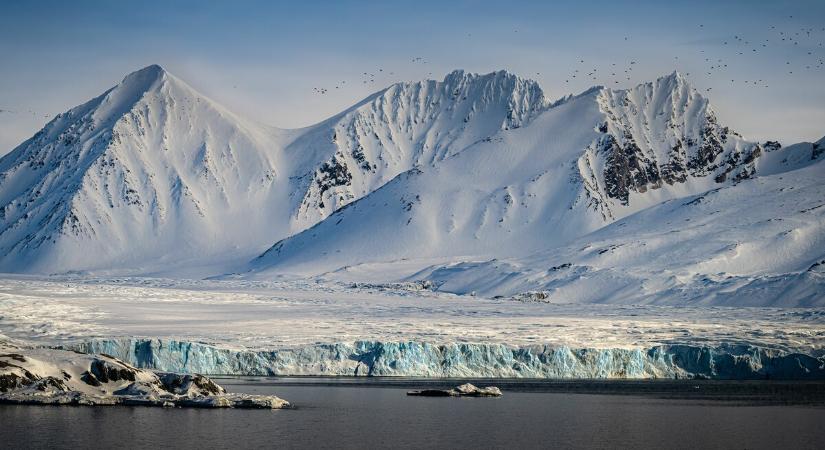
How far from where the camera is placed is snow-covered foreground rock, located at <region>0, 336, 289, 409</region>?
71.4 meters

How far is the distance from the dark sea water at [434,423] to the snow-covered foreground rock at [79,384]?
175cm

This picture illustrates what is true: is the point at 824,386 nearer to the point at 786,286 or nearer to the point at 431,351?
the point at 431,351

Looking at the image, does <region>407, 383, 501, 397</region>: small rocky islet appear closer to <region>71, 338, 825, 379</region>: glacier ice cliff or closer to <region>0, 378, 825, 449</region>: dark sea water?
<region>0, 378, 825, 449</region>: dark sea water

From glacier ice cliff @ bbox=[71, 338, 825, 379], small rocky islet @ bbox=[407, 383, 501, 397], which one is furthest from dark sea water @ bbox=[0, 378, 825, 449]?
glacier ice cliff @ bbox=[71, 338, 825, 379]

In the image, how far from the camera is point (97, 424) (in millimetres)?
63000

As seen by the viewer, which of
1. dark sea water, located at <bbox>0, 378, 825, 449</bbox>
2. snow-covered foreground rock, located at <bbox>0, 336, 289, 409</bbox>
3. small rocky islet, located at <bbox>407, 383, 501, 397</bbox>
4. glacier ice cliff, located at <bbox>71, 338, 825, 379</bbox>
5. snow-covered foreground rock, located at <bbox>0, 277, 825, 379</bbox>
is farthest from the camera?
snow-covered foreground rock, located at <bbox>0, 277, 825, 379</bbox>

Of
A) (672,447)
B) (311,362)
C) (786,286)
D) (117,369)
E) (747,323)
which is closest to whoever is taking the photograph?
(672,447)

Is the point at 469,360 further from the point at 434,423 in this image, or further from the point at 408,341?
the point at 434,423

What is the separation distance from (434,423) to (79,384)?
74.6 ft

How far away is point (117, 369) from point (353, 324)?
59863 millimetres

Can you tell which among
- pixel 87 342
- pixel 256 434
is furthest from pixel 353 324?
pixel 256 434

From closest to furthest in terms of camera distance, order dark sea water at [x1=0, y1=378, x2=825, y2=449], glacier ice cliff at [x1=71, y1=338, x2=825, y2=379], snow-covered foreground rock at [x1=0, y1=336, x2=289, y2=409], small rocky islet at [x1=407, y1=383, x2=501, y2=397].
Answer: dark sea water at [x1=0, y1=378, x2=825, y2=449] < snow-covered foreground rock at [x1=0, y1=336, x2=289, y2=409] < small rocky islet at [x1=407, y1=383, x2=501, y2=397] < glacier ice cliff at [x1=71, y1=338, x2=825, y2=379]

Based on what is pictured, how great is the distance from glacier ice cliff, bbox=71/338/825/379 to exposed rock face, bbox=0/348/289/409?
24675 millimetres

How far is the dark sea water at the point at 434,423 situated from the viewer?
6019cm
